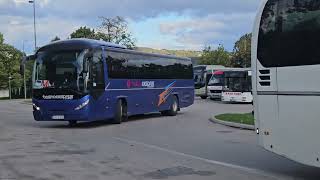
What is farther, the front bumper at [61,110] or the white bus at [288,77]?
the front bumper at [61,110]

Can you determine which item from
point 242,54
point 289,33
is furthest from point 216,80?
point 289,33

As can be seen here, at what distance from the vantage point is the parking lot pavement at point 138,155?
10849 millimetres

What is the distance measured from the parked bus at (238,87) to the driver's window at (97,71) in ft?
70.1

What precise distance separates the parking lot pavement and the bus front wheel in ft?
5.97

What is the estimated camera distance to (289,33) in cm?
952

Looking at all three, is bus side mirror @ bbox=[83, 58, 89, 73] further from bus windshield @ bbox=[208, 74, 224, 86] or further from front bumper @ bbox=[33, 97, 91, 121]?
bus windshield @ bbox=[208, 74, 224, 86]

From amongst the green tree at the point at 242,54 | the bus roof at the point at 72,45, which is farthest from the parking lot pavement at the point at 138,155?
the green tree at the point at 242,54

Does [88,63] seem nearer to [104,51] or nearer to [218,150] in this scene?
[104,51]

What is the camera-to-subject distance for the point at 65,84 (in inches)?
843

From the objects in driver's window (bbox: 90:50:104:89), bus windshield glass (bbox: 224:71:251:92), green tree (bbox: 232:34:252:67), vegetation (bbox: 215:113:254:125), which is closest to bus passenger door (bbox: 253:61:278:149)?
vegetation (bbox: 215:113:254:125)

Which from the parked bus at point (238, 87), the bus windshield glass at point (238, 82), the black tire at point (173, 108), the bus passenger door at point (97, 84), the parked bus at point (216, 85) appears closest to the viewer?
the bus passenger door at point (97, 84)

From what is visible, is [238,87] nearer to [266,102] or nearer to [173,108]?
[173,108]

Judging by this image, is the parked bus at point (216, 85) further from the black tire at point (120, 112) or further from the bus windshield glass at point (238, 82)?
the black tire at point (120, 112)

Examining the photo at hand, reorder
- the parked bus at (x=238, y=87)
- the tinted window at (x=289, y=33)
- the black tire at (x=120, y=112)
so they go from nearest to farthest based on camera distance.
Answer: the tinted window at (x=289, y=33)
the black tire at (x=120, y=112)
the parked bus at (x=238, y=87)
